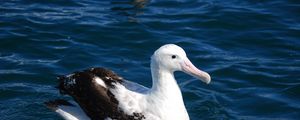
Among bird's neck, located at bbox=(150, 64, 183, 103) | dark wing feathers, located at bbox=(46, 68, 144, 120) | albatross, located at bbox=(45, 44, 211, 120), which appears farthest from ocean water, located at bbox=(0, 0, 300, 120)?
bird's neck, located at bbox=(150, 64, 183, 103)

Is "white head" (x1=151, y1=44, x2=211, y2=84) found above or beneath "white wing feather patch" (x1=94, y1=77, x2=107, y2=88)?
above

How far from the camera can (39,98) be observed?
449 inches

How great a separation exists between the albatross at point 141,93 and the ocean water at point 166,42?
1.55 m

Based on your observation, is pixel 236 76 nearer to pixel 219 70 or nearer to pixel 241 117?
pixel 219 70

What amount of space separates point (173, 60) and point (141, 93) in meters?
0.77

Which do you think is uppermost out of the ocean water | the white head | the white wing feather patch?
the white head

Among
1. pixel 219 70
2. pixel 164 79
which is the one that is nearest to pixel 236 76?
pixel 219 70

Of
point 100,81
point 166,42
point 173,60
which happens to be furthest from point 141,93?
point 166,42

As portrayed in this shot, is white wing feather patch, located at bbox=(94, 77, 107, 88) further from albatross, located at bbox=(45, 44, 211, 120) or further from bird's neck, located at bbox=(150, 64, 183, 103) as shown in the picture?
bird's neck, located at bbox=(150, 64, 183, 103)

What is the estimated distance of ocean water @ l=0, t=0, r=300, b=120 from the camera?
11484 millimetres

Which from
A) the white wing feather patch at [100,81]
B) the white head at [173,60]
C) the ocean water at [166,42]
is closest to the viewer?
the white head at [173,60]

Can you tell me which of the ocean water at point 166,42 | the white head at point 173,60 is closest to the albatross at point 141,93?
the white head at point 173,60

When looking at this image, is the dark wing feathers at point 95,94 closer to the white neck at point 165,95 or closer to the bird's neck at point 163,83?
the white neck at point 165,95

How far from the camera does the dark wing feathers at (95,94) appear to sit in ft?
30.7
